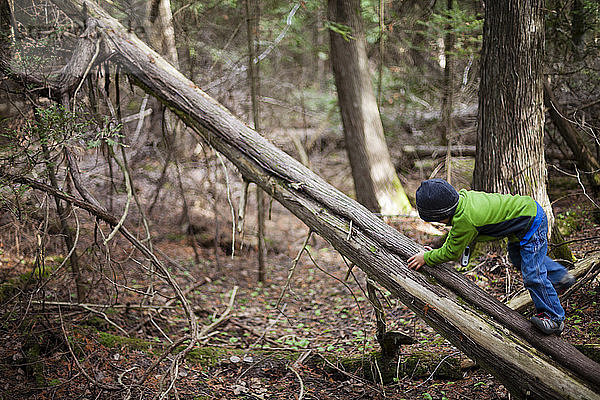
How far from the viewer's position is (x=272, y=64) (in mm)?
12086

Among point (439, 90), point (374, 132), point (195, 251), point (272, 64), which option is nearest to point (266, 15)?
point (272, 64)

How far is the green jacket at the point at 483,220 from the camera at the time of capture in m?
3.29

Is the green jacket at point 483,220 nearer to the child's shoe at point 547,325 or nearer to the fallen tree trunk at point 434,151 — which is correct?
the child's shoe at point 547,325

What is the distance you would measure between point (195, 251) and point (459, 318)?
18.8ft

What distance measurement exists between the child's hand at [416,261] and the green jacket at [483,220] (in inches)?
2.2

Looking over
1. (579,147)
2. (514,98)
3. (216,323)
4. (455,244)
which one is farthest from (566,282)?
(579,147)

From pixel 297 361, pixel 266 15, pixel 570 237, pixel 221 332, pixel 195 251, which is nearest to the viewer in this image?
pixel 297 361

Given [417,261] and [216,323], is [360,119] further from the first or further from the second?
[417,261]

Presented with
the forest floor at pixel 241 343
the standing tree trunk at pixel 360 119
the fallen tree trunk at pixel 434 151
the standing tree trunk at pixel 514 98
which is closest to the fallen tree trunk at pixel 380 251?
the forest floor at pixel 241 343

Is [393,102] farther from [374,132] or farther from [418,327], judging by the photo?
[418,327]

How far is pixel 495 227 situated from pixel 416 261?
67 cm

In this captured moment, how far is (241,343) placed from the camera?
5.53 meters

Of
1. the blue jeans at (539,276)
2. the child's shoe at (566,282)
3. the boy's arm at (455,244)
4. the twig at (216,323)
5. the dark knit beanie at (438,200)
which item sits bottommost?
the twig at (216,323)

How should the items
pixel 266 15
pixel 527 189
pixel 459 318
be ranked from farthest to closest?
pixel 266 15, pixel 527 189, pixel 459 318
